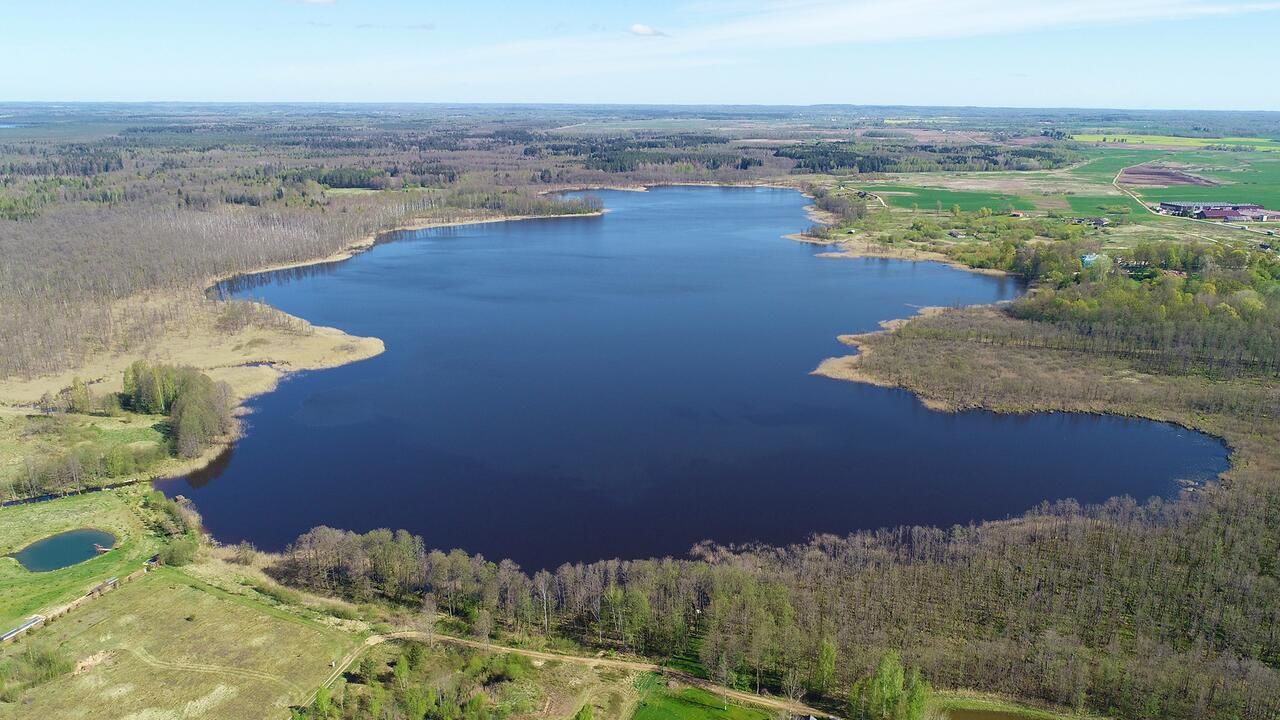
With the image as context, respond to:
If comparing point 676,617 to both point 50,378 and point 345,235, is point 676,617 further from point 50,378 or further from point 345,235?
point 345,235

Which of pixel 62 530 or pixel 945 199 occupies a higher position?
pixel 945 199

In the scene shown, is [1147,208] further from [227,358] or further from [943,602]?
[227,358]

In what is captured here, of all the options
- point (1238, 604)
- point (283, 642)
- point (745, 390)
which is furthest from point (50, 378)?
point (1238, 604)

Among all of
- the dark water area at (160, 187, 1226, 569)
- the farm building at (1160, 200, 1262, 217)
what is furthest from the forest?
the farm building at (1160, 200, 1262, 217)

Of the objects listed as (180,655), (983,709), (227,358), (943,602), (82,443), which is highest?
(227,358)

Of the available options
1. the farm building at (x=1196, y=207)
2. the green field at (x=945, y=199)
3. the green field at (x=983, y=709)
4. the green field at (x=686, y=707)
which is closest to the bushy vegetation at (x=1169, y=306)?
the farm building at (x=1196, y=207)

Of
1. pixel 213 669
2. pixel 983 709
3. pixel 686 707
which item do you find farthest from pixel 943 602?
pixel 213 669
